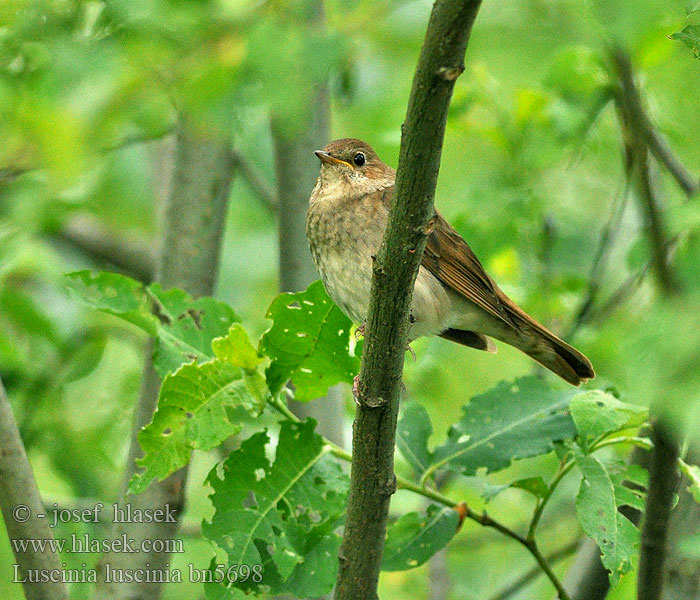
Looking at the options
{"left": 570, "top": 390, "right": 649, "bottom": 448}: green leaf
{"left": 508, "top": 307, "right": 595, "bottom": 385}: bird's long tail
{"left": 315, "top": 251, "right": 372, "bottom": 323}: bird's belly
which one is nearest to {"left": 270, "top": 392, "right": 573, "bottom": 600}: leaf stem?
{"left": 570, "top": 390, "right": 649, "bottom": 448}: green leaf

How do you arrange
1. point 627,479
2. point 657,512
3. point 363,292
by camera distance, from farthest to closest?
point 363,292, point 627,479, point 657,512

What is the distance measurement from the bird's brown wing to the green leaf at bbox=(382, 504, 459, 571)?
1308mm

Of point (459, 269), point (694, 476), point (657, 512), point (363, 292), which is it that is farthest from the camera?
point (459, 269)

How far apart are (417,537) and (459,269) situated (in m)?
1.48

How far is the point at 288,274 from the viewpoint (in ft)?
14.8

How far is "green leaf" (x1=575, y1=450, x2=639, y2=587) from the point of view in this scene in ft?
9.32

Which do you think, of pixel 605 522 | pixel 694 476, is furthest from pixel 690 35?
pixel 605 522

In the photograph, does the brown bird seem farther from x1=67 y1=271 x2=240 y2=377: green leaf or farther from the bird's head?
x1=67 y1=271 x2=240 y2=377: green leaf

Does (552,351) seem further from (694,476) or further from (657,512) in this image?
(657,512)

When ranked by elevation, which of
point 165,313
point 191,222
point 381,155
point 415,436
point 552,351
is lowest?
point 415,436

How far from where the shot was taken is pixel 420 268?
173 inches

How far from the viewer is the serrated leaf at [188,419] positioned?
9.46 feet

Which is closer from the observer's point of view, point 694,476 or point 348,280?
point 694,476

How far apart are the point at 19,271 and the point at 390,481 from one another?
10.6ft
